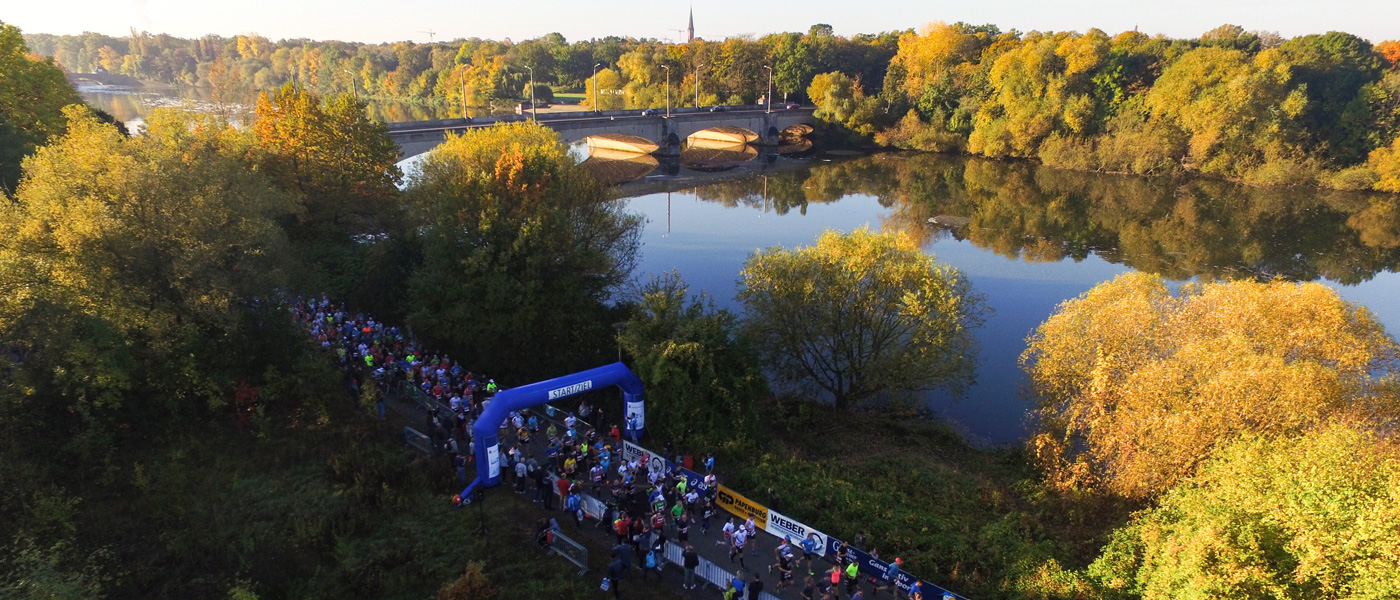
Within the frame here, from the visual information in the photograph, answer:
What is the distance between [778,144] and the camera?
331 feet

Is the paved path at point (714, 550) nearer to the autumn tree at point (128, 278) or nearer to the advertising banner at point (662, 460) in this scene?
the advertising banner at point (662, 460)

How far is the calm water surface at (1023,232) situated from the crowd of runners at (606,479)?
1251 cm

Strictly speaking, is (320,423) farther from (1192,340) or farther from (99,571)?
(1192,340)

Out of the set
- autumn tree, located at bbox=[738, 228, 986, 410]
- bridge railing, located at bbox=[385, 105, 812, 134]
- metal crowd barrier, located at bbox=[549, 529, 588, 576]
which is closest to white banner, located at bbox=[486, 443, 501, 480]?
metal crowd barrier, located at bbox=[549, 529, 588, 576]

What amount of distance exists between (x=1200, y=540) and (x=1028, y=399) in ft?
52.6

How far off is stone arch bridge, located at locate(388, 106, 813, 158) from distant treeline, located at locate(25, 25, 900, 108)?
14637 millimetres

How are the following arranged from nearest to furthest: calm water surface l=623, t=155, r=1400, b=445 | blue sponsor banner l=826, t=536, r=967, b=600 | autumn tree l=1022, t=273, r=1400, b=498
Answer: blue sponsor banner l=826, t=536, r=967, b=600 → autumn tree l=1022, t=273, r=1400, b=498 → calm water surface l=623, t=155, r=1400, b=445

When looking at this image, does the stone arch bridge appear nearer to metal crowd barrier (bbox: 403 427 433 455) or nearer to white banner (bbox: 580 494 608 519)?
metal crowd barrier (bbox: 403 427 433 455)

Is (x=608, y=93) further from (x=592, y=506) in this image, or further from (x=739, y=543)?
(x=739, y=543)

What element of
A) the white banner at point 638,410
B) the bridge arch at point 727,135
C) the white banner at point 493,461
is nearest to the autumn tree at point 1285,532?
→ the white banner at point 638,410

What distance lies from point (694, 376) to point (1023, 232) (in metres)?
40.4

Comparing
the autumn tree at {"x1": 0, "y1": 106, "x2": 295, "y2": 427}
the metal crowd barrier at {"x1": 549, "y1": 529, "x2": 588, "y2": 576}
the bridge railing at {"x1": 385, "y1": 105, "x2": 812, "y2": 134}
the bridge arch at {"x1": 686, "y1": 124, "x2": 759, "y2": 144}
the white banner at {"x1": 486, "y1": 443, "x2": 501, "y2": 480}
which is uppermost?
the bridge railing at {"x1": 385, "y1": 105, "x2": 812, "y2": 134}

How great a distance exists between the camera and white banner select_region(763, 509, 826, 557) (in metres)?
14.4

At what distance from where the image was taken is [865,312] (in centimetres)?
2406
